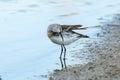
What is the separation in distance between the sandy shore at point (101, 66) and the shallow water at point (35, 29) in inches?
16.4

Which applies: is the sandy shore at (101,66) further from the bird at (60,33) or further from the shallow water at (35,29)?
the bird at (60,33)

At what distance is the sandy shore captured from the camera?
713 cm

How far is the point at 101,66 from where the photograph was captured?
765 cm

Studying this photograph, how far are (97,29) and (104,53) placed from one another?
3150 mm

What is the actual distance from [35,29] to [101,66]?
4533 millimetres

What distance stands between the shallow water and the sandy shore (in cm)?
42

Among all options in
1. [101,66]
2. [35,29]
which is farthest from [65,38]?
[35,29]

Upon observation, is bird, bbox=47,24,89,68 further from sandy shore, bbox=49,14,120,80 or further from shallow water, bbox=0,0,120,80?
sandy shore, bbox=49,14,120,80

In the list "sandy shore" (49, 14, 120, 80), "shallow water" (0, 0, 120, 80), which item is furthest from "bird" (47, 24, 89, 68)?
"sandy shore" (49, 14, 120, 80)

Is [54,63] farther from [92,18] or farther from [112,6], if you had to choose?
[112,6]

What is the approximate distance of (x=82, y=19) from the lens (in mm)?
13461

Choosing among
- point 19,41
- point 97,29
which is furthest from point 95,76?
point 97,29

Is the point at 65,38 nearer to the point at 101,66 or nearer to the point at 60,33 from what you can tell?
the point at 60,33

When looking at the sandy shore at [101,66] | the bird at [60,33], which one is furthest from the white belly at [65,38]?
the sandy shore at [101,66]
